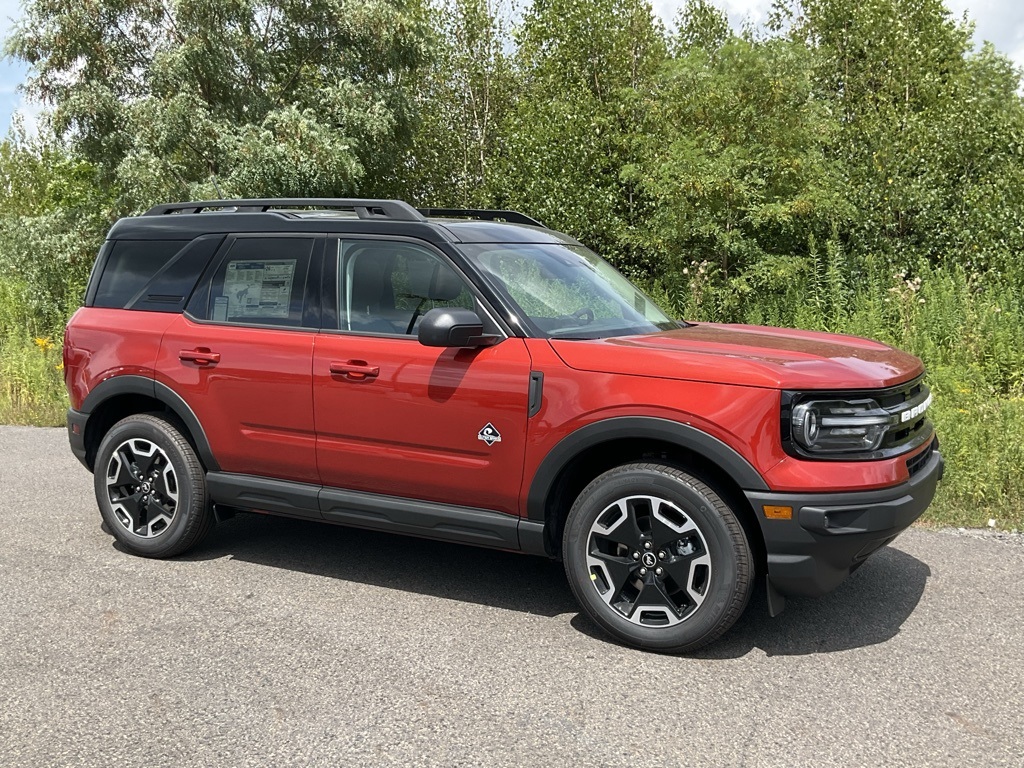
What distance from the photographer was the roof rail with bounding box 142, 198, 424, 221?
4.99 meters

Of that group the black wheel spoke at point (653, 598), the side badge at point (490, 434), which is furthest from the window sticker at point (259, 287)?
the black wheel spoke at point (653, 598)

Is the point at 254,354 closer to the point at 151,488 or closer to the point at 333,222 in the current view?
the point at 333,222

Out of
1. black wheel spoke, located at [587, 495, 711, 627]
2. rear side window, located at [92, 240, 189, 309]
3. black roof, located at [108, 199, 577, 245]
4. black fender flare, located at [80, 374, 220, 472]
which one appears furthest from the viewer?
rear side window, located at [92, 240, 189, 309]

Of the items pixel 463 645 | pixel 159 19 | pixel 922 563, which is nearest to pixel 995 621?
pixel 922 563

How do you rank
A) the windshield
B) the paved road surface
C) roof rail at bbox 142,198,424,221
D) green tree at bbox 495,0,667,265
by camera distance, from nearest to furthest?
the paved road surface
the windshield
roof rail at bbox 142,198,424,221
green tree at bbox 495,0,667,265

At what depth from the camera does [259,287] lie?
5.24m

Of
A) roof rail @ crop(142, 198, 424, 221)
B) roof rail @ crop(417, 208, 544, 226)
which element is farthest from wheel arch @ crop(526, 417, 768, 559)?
roof rail @ crop(417, 208, 544, 226)

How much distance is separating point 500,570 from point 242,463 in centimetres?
155

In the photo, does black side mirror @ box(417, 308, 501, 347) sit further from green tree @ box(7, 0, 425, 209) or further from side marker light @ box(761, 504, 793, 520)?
green tree @ box(7, 0, 425, 209)

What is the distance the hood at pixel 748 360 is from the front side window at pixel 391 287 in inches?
26.7

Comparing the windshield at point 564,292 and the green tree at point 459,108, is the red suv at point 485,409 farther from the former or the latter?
the green tree at point 459,108

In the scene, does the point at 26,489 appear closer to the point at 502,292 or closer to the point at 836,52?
the point at 502,292

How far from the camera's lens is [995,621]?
14.6ft

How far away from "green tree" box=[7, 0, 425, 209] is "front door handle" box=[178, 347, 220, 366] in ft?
59.2
